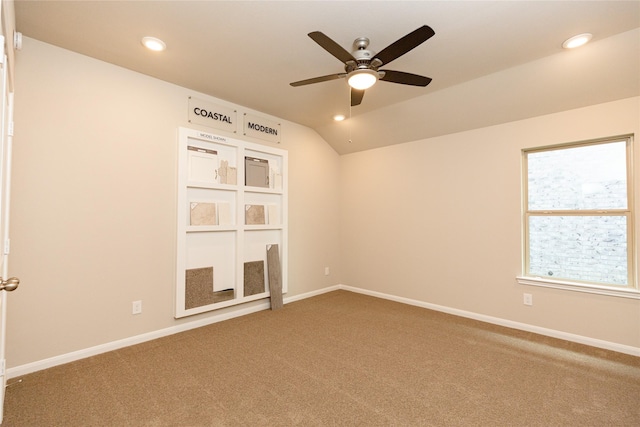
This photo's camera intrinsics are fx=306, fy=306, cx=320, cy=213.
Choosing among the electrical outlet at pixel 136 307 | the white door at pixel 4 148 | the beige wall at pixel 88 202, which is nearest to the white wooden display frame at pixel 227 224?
the beige wall at pixel 88 202

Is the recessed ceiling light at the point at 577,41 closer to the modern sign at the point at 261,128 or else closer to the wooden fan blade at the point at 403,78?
the wooden fan blade at the point at 403,78

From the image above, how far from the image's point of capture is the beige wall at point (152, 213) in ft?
8.48

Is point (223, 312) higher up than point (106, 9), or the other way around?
point (106, 9)

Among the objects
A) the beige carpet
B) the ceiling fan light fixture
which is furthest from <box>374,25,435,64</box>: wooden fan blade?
the beige carpet

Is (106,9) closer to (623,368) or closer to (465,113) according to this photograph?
(465,113)

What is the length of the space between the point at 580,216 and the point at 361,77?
2820mm

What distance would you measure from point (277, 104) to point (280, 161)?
86cm

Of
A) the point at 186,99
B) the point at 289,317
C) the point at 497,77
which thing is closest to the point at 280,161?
the point at 186,99

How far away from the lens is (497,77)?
3.16 meters

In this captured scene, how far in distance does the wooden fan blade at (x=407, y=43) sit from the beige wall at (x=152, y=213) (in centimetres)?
223

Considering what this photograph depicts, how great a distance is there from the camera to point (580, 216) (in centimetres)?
325

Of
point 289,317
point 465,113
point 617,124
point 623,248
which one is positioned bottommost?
point 289,317

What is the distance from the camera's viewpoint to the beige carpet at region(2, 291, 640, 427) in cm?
199

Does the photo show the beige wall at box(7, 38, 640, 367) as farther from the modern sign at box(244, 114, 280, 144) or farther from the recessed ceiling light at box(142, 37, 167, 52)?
the recessed ceiling light at box(142, 37, 167, 52)
